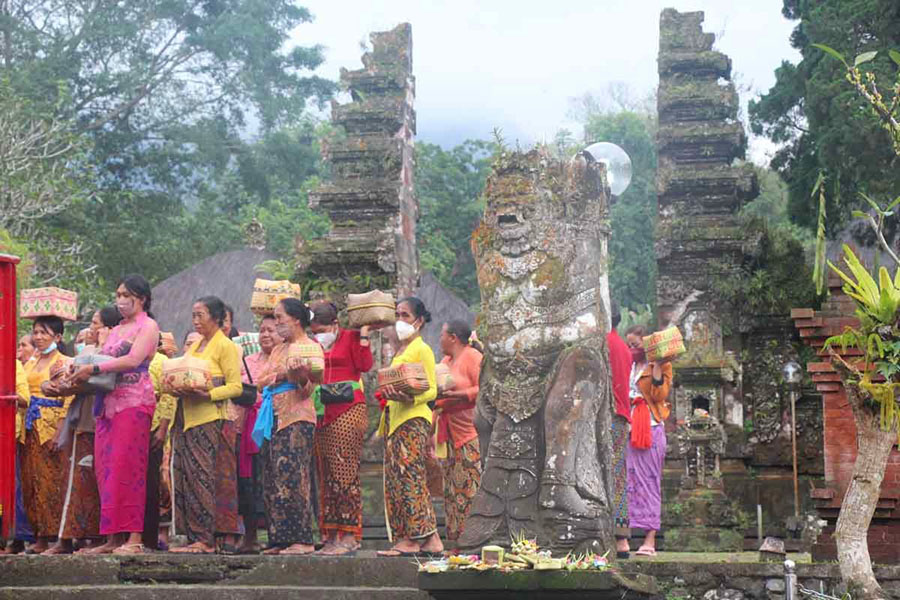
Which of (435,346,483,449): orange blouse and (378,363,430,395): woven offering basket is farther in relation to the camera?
(435,346,483,449): orange blouse

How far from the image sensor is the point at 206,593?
26.0 feet

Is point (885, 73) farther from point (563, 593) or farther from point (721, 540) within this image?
point (563, 593)

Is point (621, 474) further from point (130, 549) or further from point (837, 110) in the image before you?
point (837, 110)

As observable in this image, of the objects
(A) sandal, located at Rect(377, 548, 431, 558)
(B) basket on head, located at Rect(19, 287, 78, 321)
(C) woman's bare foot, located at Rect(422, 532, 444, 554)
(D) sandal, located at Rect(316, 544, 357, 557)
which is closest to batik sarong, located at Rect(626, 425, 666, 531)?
(C) woman's bare foot, located at Rect(422, 532, 444, 554)

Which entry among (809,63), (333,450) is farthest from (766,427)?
(333,450)

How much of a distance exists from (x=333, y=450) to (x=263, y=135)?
2348 centimetres

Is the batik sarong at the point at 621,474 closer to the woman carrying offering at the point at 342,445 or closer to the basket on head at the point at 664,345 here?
the basket on head at the point at 664,345

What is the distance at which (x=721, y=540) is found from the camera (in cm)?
1139

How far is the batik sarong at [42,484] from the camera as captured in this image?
9430mm

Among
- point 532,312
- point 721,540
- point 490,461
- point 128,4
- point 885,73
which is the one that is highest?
point 128,4

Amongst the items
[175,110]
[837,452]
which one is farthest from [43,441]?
[175,110]

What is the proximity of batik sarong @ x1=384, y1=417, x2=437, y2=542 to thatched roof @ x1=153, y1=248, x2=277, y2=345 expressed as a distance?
52.4ft

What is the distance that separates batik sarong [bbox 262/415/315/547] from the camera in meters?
8.81

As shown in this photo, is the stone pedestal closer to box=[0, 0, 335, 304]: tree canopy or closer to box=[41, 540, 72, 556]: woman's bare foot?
box=[41, 540, 72, 556]: woman's bare foot
